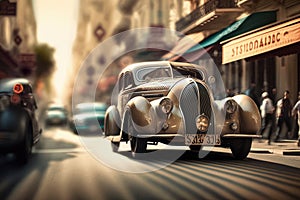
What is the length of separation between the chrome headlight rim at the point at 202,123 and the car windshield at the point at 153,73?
6.82ft

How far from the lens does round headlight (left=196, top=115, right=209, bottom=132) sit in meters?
10.3

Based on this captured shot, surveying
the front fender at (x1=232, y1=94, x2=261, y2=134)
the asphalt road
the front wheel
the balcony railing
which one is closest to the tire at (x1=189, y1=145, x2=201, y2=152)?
the asphalt road

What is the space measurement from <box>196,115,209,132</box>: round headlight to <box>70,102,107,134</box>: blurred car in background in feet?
45.1

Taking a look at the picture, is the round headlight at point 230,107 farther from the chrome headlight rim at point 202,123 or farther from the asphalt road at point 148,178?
the asphalt road at point 148,178

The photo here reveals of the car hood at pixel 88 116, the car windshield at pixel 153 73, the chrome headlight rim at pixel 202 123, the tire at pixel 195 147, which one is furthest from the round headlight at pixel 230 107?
the car hood at pixel 88 116

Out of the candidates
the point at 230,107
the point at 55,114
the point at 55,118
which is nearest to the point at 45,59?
the point at 55,114

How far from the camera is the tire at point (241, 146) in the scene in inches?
441

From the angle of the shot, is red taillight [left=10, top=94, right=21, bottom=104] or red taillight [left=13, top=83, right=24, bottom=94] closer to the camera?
red taillight [left=10, top=94, right=21, bottom=104]

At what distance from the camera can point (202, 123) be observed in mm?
10305

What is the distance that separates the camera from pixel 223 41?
20266 millimetres

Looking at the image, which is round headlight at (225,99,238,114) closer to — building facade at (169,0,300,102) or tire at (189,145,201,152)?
tire at (189,145,201,152)

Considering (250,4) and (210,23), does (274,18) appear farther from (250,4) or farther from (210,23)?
(210,23)

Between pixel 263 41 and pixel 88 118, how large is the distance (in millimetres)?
9408

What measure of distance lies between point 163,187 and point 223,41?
527 inches
